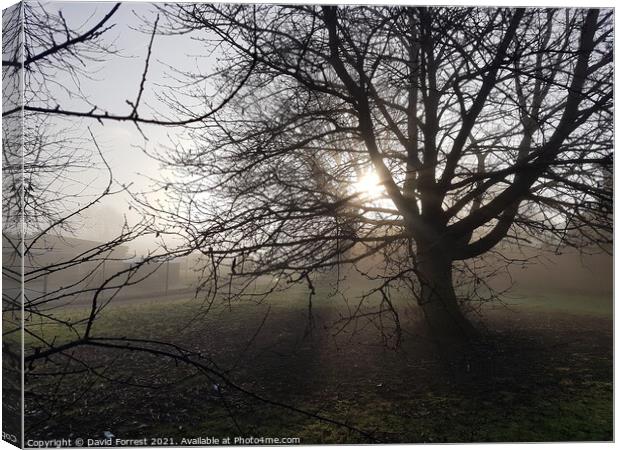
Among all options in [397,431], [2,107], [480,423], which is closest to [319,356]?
[397,431]

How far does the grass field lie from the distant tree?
34 cm

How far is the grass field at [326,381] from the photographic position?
10.3ft

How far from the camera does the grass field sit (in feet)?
10.3

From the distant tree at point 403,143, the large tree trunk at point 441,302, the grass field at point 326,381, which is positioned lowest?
the grass field at point 326,381

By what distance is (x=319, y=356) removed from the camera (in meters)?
3.50

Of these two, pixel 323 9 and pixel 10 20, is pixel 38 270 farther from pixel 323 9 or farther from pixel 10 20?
pixel 323 9

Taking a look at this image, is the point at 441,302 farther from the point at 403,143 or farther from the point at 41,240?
the point at 41,240

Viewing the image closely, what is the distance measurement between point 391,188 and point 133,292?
86.0 inches

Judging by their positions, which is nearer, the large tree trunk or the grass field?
the grass field

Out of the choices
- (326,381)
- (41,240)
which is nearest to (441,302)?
(326,381)

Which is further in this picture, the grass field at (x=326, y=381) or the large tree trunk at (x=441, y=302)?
the large tree trunk at (x=441, y=302)


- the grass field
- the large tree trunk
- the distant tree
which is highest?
the distant tree

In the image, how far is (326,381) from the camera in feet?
11.1

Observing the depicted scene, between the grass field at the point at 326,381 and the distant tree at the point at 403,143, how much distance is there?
13.3 inches
